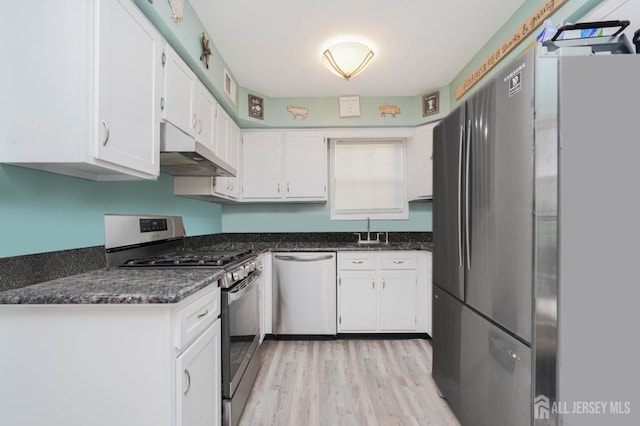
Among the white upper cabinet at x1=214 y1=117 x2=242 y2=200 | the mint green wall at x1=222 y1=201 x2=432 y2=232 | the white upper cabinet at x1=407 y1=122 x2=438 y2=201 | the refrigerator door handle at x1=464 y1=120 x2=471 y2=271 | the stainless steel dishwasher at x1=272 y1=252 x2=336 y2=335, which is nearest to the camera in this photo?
the refrigerator door handle at x1=464 y1=120 x2=471 y2=271

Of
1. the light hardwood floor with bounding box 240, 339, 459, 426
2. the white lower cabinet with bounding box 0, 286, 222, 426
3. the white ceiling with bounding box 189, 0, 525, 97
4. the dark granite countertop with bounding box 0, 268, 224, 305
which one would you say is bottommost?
the light hardwood floor with bounding box 240, 339, 459, 426

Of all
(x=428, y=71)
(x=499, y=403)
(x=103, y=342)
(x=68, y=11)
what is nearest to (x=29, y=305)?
(x=103, y=342)

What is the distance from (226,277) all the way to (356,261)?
1.66 meters

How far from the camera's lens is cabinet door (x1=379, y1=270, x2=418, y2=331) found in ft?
9.55

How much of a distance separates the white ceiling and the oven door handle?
1820 mm

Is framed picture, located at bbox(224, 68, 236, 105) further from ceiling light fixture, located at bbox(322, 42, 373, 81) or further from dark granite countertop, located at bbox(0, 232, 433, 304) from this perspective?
dark granite countertop, located at bbox(0, 232, 433, 304)

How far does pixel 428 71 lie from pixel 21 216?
3.07 metres

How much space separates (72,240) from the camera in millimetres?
1337

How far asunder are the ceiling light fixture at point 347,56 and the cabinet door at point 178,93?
1.06 meters

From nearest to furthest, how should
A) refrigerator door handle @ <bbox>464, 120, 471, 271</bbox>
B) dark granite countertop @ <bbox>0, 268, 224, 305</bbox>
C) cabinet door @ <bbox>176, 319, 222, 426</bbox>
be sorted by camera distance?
dark granite countertop @ <bbox>0, 268, 224, 305</bbox>, cabinet door @ <bbox>176, 319, 222, 426</bbox>, refrigerator door handle @ <bbox>464, 120, 471, 271</bbox>

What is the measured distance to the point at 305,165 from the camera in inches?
129

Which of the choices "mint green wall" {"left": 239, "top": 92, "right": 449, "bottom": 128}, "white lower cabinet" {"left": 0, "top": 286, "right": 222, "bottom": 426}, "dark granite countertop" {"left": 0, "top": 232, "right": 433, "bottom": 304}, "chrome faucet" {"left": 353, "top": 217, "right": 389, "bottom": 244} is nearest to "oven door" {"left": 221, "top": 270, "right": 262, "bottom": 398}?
"dark granite countertop" {"left": 0, "top": 232, "right": 433, "bottom": 304}

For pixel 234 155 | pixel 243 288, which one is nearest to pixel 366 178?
pixel 234 155

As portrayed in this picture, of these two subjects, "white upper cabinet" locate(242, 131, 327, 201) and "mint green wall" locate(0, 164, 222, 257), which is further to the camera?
"white upper cabinet" locate(242, 131, 327, 201)
